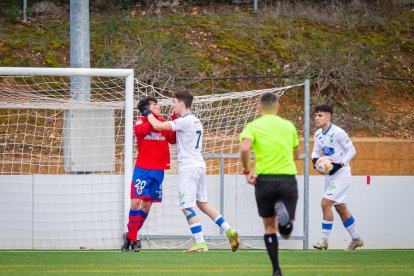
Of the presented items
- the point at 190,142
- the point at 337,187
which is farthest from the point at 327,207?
the point at 190,142

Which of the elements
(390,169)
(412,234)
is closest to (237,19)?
(390,169)

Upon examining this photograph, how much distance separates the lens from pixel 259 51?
986 inches

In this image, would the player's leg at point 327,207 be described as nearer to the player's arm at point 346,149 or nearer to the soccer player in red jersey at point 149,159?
the player's arm at point 346,149

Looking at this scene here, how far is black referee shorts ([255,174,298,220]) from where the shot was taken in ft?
32.9

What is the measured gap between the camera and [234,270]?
1094cm

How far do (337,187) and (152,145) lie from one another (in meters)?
3.28

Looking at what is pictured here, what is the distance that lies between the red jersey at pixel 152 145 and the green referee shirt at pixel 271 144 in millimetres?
4016

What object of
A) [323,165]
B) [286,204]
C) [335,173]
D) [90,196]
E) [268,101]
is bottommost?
[90,196]

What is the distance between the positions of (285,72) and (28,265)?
13693 millimetres

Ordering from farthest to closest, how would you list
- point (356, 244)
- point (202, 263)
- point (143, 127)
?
point (356, 244) → point (143, 127) → point (202, 263)

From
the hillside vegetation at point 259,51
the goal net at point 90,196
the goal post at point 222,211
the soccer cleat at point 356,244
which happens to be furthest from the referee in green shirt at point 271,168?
the hillside vegetation at point 259,51

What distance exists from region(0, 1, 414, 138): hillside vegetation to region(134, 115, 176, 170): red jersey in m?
8.78

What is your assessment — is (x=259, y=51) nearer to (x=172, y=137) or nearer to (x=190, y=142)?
(x=172, y=137)

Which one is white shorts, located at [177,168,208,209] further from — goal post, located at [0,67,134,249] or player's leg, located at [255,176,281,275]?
player's leg, located at [255,176,281,275]
